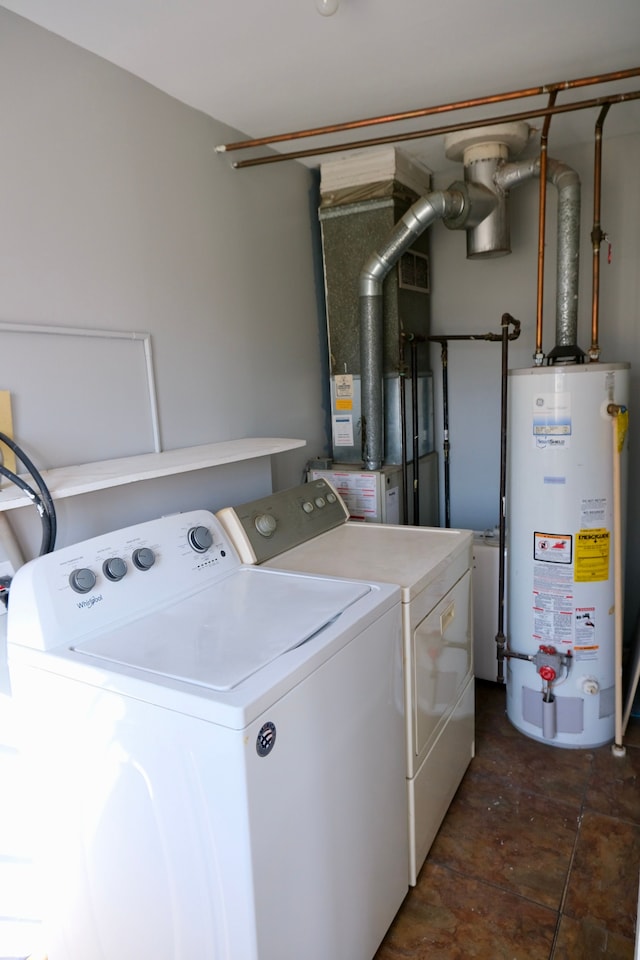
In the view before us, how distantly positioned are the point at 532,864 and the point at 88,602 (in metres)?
1.42

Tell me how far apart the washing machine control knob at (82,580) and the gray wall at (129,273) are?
313 millimetres

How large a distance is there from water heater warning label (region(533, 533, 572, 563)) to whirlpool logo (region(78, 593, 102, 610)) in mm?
1498

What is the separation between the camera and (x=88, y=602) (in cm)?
125

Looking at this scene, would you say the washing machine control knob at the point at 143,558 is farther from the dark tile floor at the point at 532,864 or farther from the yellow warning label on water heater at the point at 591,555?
the yellow warning label on water heater at the point at 591,555

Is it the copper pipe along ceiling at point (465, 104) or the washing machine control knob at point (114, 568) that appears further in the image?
the copper pipe along ceiling at point (465, 104)

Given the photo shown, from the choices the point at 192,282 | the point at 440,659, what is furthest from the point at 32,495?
the point at 440,659

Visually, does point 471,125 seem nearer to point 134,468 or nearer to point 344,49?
point 344,49

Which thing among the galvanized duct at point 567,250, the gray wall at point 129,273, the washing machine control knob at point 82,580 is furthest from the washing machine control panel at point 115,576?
the galvanized duct at point 567,250

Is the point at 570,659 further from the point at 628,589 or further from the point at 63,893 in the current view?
the point at 63,893

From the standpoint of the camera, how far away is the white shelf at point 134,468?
1.30m

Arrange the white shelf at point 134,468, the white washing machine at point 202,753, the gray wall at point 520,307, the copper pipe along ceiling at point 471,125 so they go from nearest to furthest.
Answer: the white washing machine at point 202,753 → the white shelf at point 134,468 → the copper pipe along ceiling at point 471,125 → the gray wall at point 520,307

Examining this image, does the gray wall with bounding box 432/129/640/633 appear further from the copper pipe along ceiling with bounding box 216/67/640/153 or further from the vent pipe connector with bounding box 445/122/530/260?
the copper pipe along ceiling with bounding box 216/67/640/153

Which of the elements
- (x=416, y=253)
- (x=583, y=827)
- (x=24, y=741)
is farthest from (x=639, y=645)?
(x=24, y=741)

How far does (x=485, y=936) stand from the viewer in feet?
4.84
